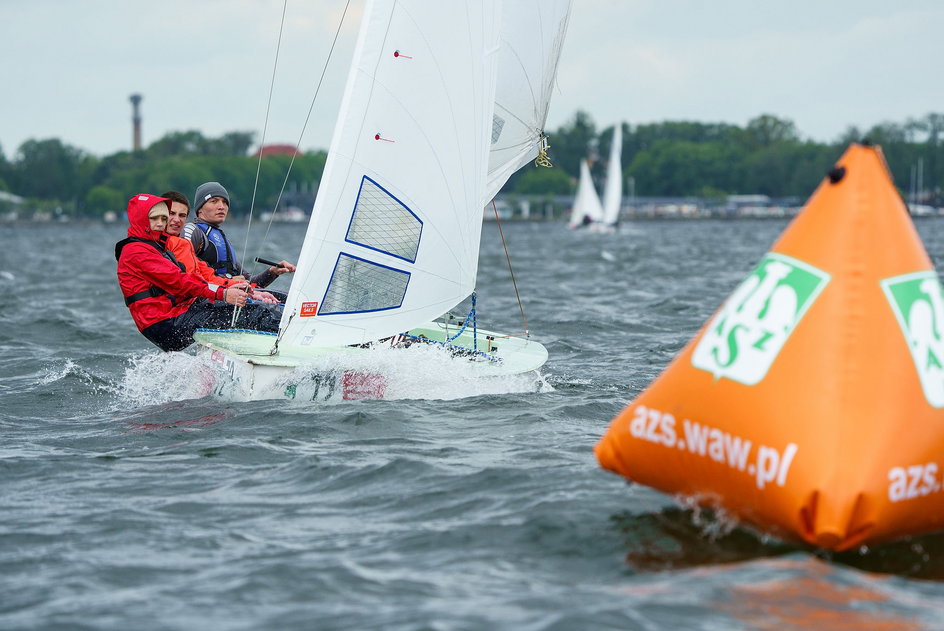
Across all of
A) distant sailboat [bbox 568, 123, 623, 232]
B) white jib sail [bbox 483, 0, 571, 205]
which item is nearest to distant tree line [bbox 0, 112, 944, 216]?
distant sailboat [bbox 568, 123, 623, 232]

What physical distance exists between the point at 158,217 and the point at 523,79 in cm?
299

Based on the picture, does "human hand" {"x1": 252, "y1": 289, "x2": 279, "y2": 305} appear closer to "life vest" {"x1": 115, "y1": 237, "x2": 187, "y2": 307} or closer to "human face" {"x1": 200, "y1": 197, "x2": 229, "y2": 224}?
"human face" {"x1": 200, "y1": 197, "x2": 229, "y2": 224}

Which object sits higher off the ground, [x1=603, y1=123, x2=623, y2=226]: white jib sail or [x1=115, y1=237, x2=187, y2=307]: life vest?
[x1=603, y1=123, x2=623, y2=226]: white jib sail

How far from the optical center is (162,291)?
8.55m

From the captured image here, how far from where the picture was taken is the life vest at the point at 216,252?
916cm

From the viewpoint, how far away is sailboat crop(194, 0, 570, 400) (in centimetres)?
816

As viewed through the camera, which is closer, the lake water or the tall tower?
the lake water

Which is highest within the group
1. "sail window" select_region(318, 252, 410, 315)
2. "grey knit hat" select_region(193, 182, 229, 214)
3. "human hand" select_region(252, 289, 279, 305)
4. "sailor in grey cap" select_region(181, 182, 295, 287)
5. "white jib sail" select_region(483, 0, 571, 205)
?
"white jib sail" select_region(483, 0, 571, 205)

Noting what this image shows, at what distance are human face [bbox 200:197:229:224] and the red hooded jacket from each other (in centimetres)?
53

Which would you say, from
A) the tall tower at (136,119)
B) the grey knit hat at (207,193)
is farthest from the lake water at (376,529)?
the tall tower at (136,119)

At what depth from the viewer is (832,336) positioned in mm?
4570

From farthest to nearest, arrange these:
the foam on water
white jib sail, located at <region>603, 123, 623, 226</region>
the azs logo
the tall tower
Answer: the tall tower → white jib sail, located at <region>603, 123, 623, 226</region> → the foam on water → the azs logo

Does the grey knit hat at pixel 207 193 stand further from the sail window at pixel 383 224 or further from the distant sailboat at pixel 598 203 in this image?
the distant sailboat at pixel 598 203

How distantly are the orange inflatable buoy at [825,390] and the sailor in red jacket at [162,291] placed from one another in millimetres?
4210
